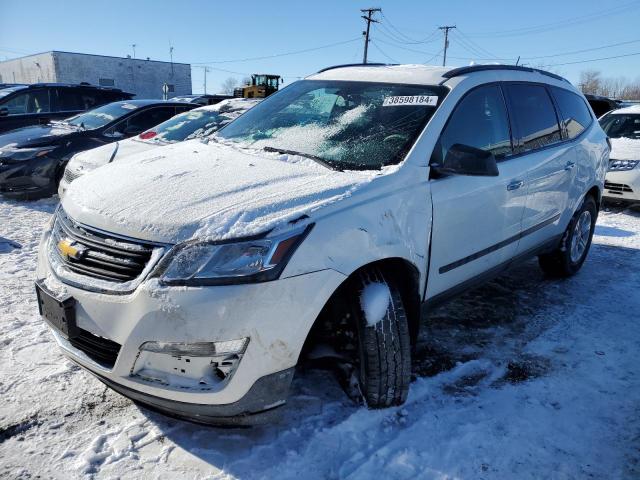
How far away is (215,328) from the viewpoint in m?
1.90

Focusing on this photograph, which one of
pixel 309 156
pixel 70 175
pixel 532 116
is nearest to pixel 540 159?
pixel 532 116

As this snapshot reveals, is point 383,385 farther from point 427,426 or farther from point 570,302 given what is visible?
point 570,302

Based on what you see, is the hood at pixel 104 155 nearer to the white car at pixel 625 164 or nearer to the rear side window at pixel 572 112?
the rear side window at pixel 572 112

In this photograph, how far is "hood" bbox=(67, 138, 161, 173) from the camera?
595cm

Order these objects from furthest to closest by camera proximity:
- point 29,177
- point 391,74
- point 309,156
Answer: point 29,177
point 391,74
point 309,156

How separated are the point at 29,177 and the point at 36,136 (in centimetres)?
81

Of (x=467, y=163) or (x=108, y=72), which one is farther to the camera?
(x=108, y=72)

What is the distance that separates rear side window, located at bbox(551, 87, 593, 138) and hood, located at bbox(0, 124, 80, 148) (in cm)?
647

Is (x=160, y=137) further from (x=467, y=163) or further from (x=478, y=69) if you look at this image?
(x=467, y=163)

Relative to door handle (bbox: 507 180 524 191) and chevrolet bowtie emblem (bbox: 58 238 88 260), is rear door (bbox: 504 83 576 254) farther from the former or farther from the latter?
chevrolet bowtie emblem (bbox: 58 238 88 260)

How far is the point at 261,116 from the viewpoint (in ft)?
11.6

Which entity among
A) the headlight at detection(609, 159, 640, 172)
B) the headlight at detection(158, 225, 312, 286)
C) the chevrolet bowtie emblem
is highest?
the headlight at detection(158, 225, 312, 286)

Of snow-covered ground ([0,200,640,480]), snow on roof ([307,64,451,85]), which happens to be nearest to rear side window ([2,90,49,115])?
snow-covered ground ([0,200,640,480])


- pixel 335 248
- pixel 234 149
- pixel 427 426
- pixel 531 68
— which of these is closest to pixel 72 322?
pixel 335 248
